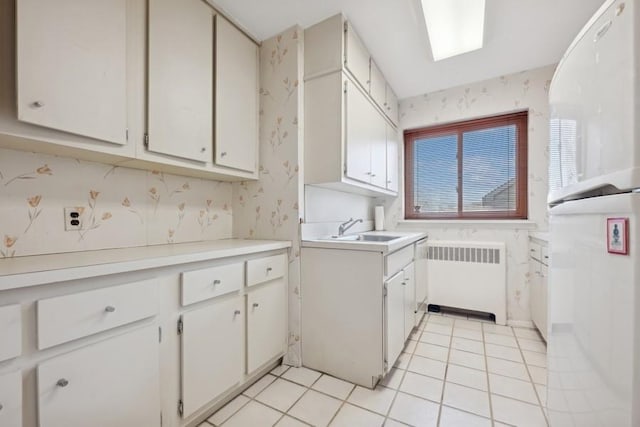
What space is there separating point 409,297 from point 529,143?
76.5 inches

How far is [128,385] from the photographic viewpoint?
0.98 m

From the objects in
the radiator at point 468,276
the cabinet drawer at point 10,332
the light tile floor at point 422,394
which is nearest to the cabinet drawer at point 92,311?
the cabinet drawer at point 10,332

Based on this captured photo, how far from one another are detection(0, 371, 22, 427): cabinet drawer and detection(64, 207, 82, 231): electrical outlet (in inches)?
28.5

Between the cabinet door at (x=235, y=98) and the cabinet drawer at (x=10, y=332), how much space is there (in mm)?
1105

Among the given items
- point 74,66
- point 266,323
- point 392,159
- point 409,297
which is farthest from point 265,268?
point 392,159

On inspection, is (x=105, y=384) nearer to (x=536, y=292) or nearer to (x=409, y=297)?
(x=409, y=297)

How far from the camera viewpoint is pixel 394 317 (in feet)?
5.57

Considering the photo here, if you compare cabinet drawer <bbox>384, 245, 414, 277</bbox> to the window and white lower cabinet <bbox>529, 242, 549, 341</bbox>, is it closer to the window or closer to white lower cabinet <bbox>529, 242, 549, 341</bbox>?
white lower cabinet <bbox>529, 242, 549, 341</bbox>

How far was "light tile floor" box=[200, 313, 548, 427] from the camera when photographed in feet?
4.38

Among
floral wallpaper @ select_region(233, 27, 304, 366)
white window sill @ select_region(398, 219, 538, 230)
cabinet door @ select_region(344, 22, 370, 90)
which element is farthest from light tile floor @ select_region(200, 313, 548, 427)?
cabinet door @ select_region(344, 22, 370, 90)

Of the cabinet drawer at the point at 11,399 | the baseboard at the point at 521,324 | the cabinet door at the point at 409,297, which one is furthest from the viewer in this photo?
the baseboard at the point at 521,324

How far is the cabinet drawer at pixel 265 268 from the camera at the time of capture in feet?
5.01

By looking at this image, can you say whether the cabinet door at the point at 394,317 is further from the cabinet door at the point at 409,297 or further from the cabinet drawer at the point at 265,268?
the cabinet drawer at the point at 265,268

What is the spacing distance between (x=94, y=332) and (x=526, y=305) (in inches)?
125
